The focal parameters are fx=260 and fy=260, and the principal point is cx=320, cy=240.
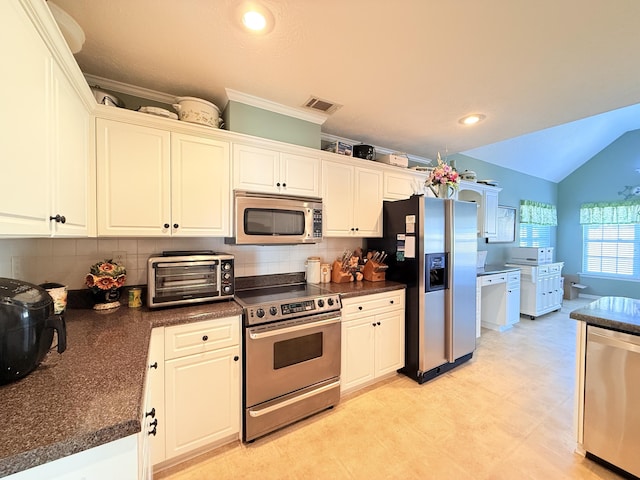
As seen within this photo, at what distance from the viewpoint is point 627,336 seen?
1513 mm

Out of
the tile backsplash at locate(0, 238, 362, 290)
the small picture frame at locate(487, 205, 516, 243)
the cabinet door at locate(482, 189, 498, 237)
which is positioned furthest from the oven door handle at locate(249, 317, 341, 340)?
the small picture frame at locate(487, 205, 516, 243)

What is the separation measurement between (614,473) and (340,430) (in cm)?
171

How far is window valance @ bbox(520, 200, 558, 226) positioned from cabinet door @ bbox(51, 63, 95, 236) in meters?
6.93

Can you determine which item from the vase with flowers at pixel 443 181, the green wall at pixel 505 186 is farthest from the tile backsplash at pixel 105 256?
the green wall at pixel 505 186

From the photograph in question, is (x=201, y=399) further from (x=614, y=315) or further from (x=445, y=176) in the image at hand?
(x=445, y=176)

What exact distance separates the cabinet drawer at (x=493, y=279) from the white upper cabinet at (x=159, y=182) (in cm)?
361

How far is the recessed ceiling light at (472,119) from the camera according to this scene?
2520 millimetres

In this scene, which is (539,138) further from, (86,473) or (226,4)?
(86,473)

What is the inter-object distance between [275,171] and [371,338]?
1761 mm

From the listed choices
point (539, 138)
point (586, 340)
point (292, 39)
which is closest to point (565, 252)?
point (539, 138)

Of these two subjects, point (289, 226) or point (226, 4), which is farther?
point (289, 226)

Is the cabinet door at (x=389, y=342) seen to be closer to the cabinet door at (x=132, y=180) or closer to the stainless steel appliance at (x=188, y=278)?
the stainless steel appliance at (x=188, y=278)

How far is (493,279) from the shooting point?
12.8 ft

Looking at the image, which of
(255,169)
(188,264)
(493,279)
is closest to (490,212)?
(493,279)
